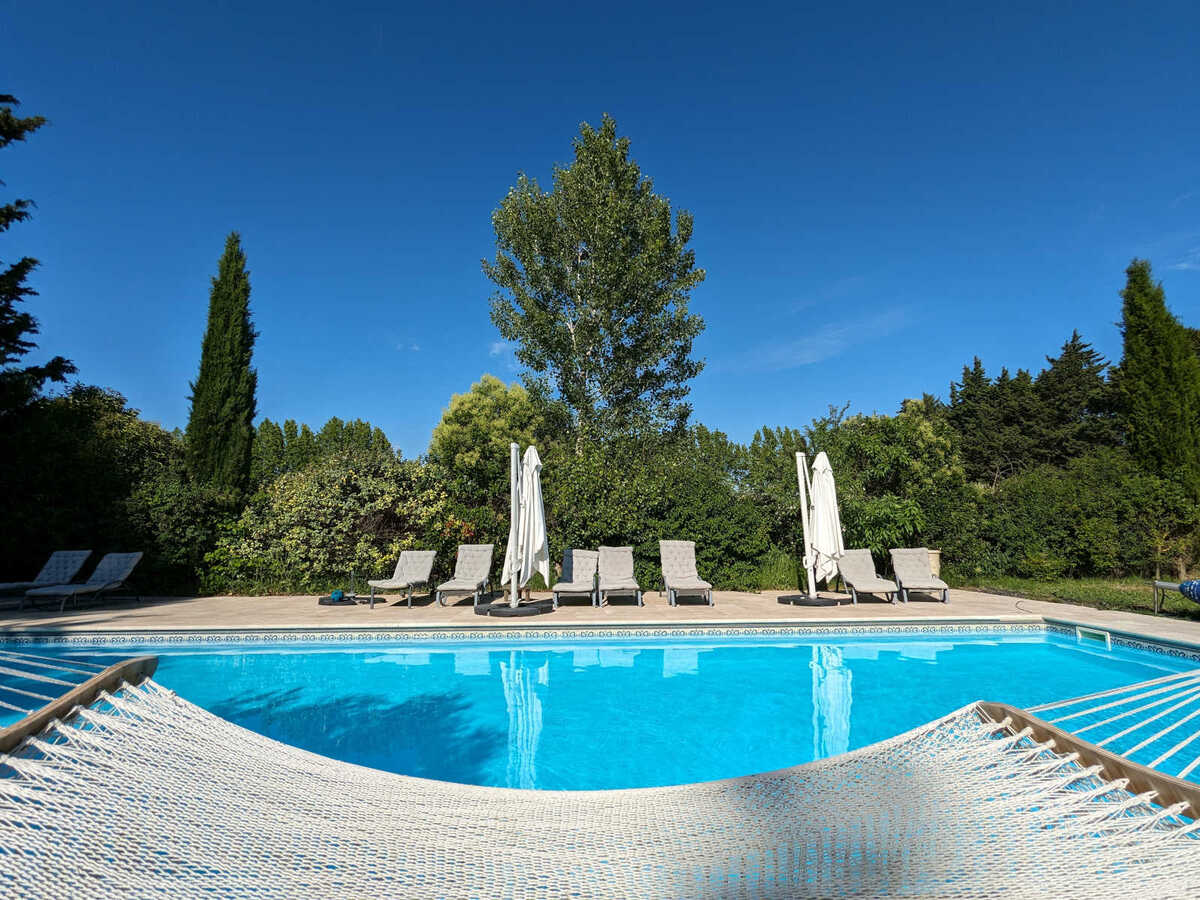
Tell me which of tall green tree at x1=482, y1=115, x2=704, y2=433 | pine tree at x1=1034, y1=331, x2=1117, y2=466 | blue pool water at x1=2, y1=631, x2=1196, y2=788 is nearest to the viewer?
blue pool water at x1=2, y1=631, x2=1196, y2=788

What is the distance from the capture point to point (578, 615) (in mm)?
8367

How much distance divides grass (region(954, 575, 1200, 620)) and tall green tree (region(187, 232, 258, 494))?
1521cm

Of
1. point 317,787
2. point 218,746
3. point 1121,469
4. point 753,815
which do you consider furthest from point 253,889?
point 1121,469

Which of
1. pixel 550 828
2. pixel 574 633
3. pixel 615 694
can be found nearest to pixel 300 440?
pixel 574 633

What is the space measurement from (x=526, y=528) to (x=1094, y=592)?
30.8 ft

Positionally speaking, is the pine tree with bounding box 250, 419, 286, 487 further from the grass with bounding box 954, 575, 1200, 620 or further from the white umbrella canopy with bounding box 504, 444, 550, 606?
the grass with bounding box 954, 575, 1200, 620

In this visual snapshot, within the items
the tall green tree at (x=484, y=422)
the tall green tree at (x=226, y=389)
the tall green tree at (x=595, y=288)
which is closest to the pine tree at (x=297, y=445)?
the tall green tree at (x=484, y=422)

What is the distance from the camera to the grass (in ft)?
26.6

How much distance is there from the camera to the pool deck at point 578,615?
7520 millimetres

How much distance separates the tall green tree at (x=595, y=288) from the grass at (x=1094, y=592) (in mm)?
8732

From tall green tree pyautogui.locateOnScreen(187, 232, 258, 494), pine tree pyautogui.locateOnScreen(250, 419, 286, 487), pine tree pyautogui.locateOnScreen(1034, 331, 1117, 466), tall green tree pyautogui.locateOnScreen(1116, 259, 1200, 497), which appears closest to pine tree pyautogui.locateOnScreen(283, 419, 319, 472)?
pine tree pyautogui.locateOnScreen(250, 419, 286, 487)

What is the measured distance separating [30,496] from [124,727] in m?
12.1

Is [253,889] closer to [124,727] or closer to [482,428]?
[124,727]

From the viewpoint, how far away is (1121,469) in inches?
455
